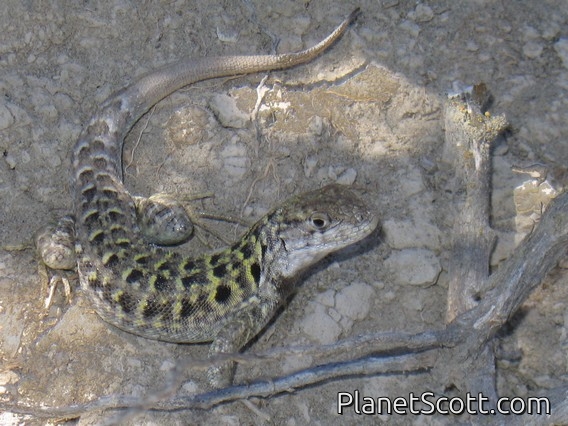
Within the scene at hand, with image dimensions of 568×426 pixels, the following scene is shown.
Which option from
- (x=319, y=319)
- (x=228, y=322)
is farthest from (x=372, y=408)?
(x=228, y=322)

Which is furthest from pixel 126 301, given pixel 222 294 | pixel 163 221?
pixel 163 221

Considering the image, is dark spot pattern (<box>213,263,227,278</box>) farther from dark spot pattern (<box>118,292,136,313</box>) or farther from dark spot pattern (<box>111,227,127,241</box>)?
dark spot pattern (<box>111,227,127,241</box>)

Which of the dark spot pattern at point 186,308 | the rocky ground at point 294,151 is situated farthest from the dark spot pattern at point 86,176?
the dark spot pattern at point 186,308

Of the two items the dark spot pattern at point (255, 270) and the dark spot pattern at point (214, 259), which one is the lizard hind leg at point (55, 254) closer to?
the dark spot pattern at point (214, 259)

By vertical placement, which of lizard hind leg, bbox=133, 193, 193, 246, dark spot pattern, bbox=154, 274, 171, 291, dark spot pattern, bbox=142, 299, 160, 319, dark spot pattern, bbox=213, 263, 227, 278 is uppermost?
lizard hind leg, bbox=133, 193, 193, 246

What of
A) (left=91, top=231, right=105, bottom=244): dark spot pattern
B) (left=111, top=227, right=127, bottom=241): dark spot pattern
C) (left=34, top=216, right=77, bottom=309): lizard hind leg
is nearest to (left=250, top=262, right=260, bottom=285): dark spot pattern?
(left=111, top=227, right=127, bottom=241): dark spot pattern

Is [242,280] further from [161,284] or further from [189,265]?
[161,284]
